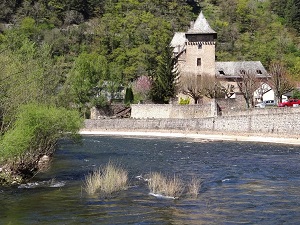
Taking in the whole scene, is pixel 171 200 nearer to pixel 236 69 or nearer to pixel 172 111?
pixel 172 111

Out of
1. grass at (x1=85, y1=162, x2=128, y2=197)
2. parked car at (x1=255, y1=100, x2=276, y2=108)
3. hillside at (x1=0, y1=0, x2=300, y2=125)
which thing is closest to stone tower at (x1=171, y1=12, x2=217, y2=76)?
hillside at (x1=0, y1=0, x2=300, y2=125)

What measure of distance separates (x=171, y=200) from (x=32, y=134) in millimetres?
6767

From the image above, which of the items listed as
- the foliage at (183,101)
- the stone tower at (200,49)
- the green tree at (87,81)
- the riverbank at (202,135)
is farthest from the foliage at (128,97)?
the riverbank at (202,135)

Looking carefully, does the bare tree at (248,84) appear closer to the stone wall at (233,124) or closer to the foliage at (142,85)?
the stone wall at (233,124)

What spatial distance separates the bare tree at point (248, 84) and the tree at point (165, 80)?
8864 millimetres

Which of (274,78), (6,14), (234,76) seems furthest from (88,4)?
(274,78)

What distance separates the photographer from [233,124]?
56000mm

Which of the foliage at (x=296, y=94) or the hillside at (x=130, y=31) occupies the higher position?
the hillside at (x=130, y=31)

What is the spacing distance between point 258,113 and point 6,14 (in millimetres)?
101144

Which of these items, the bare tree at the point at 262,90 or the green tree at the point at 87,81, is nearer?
the green tree at the point at 87,81

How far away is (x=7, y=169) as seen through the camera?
24578 millimetres

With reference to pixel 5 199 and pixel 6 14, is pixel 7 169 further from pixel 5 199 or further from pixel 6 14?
pixel 6 14

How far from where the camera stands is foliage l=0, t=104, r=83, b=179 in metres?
20.7

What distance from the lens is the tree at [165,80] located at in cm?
7156
